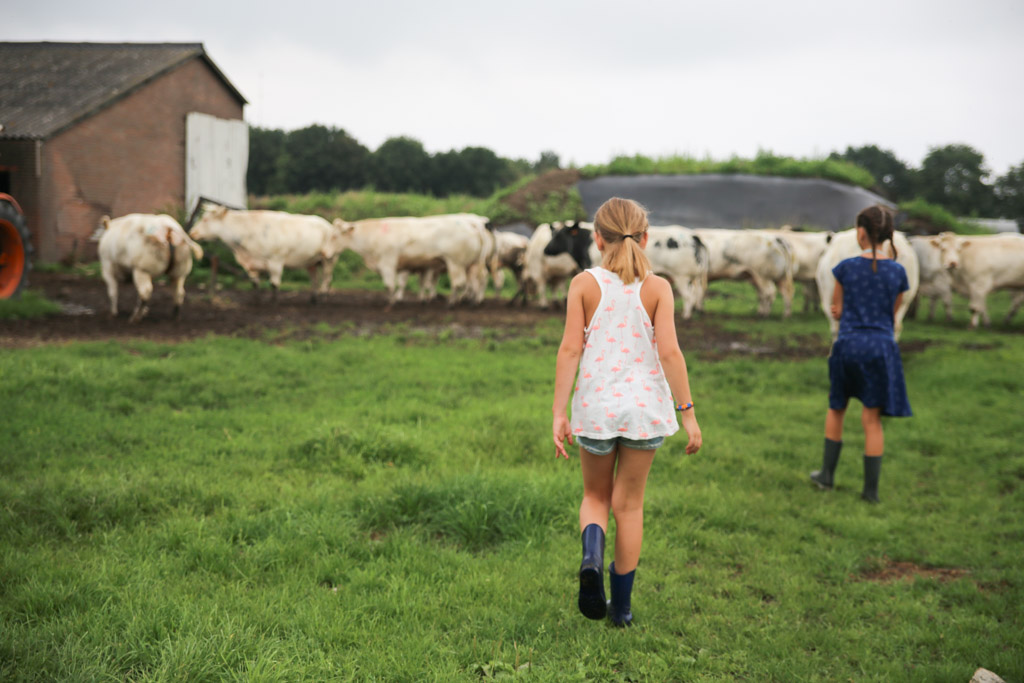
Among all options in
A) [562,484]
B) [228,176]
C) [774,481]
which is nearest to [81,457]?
[562,484]

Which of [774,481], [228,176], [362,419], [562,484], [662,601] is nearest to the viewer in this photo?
[662,601]

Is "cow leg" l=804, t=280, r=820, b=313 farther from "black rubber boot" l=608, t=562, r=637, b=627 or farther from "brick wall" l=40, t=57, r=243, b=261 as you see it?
"brick wall" l=40, t=57, r=243, b=261

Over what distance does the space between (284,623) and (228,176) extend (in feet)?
79.2

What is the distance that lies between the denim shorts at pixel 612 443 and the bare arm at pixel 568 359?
0.09 metres

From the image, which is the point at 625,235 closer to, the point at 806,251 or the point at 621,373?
the point at 621,373

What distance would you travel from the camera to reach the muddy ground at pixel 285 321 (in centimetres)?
1030

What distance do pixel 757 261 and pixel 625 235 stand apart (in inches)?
548

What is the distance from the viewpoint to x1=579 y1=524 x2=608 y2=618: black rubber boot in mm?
2930

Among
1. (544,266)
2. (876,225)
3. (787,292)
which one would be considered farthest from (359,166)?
(876,225)

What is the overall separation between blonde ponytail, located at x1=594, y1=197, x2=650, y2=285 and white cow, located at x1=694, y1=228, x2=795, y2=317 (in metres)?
13.2

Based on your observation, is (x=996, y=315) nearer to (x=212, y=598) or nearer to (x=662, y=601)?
(x=662, y=601)

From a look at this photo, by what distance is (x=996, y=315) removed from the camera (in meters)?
16.4

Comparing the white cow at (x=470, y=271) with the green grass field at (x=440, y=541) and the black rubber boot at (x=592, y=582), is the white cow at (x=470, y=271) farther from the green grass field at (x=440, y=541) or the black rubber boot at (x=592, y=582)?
the black rubber boot at (x=592, y=582)

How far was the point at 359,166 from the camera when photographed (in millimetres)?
52031
